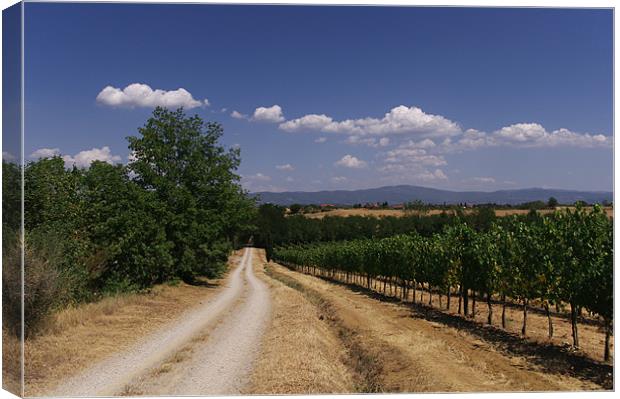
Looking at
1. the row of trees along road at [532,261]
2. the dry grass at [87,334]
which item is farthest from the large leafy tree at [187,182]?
the row of trees along road at [532,261]

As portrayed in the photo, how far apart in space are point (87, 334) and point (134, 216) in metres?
11.6

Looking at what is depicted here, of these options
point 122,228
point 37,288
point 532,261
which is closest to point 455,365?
point 532,261

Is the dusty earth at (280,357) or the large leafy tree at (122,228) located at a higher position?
the large leafy tree at (122,228)

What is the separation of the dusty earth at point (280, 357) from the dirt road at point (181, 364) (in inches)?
0.8

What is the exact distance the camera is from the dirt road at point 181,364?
838cm

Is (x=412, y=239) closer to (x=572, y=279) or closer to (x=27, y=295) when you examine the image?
(x=572, y=279)

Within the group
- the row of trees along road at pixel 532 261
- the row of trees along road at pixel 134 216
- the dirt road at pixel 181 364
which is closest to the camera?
the dirt road at pixel 181 364

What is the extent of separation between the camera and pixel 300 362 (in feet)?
32.3

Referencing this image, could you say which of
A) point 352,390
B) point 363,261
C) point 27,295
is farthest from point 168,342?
point 363,261

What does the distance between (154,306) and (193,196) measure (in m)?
9.10

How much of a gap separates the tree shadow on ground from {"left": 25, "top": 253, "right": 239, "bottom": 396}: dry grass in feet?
30.9

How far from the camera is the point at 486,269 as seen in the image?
19.9 m

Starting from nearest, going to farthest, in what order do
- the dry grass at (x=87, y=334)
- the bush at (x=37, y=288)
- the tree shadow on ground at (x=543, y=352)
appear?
the dry grass at (x=87, y=334)
the tree shadow on ground at (x=543, y=352)
the bush at (x=37, y=288)

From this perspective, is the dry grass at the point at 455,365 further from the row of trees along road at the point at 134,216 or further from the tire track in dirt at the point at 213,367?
the row of trees along road at the point at 134,216
